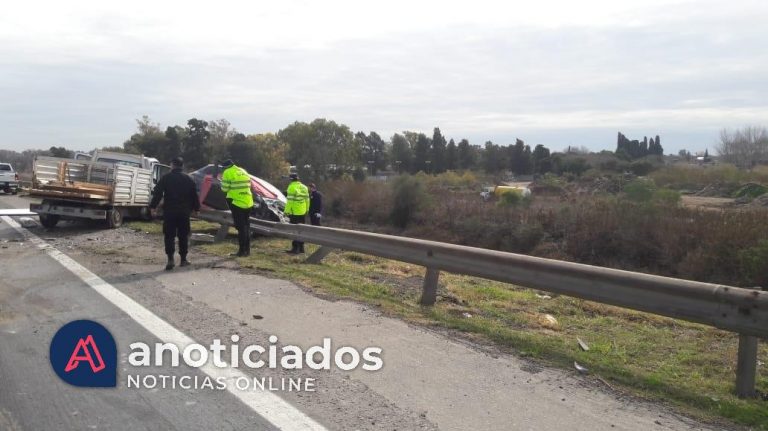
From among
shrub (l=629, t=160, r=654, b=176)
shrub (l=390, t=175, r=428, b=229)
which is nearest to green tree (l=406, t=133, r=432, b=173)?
shrub (l=629, t=160, r=654, b=176)

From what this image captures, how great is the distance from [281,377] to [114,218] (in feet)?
40.6

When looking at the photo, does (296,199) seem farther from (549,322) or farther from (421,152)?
(421,152)

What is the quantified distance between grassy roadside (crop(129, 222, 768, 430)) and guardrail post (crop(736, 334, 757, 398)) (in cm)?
10

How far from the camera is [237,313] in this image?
6.92 metres

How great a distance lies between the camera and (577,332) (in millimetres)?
6867

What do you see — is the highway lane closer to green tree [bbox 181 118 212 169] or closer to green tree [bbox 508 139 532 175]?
green tree [bbox 181 118 212 169]

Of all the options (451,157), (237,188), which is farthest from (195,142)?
(451,157)

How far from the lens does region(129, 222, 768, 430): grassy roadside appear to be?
495 cm

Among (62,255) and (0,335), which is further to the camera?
(62,255)

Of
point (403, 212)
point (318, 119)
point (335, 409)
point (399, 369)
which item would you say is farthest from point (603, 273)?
point (318, 119)

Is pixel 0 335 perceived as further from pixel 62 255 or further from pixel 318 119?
pixel 318 119

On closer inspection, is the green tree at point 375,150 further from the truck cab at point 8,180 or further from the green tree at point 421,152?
the truck cab at point 8,180

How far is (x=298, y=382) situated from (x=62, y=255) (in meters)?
7.93

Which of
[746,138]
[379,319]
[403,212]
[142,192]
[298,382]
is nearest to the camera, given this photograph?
[298,382]
